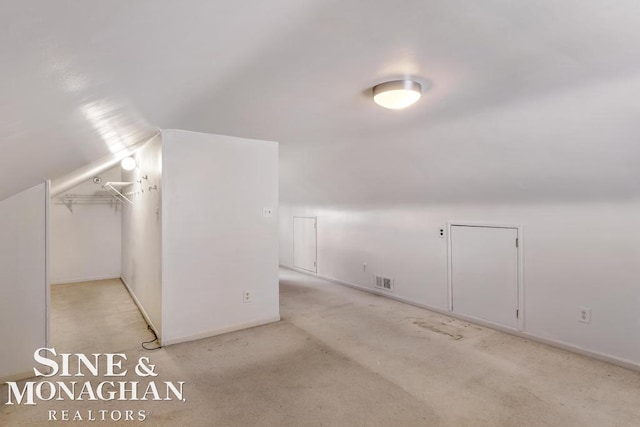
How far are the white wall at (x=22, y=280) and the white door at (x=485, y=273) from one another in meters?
4.09

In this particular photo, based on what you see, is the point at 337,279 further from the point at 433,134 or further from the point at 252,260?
the point at 433,134

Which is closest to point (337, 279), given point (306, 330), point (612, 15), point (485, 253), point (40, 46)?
point (306, 330)

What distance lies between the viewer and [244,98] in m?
2.35

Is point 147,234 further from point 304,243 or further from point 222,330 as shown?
point 304,243

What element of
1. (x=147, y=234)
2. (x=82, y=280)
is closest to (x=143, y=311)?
(x=147, y=234)

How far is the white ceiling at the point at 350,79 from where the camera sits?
96 cm

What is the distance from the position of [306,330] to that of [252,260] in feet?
3.19

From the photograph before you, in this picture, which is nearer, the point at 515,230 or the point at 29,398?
the point at 29,398

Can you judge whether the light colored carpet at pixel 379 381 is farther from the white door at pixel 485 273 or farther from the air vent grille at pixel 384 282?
the air vent grille at pixel 384 282

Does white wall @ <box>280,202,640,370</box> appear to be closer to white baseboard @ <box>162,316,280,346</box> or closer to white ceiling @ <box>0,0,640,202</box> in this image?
white ceiling @ <box>0,0,640,202</box>

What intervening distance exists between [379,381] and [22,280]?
2.90 m

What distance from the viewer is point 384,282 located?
194 inches

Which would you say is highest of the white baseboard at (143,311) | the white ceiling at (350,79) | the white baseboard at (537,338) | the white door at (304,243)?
the white ceiling at (350,79)

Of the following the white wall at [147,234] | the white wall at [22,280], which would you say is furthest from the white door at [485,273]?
the white wall at [22,280]
